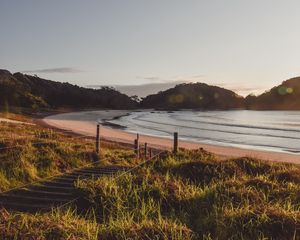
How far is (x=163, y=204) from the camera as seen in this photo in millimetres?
8773

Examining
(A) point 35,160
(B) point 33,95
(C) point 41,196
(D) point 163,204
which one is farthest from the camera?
(B) point 33,95

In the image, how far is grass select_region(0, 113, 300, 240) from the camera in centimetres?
605

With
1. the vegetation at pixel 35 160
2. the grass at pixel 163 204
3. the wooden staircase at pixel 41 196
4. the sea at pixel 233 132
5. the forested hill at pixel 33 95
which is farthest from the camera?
the forested hill at pixel 33 95

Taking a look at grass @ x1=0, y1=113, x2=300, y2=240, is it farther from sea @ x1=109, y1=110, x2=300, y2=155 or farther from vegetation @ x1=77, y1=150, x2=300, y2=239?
sea @ x1=109, y1=110, x2=300, y2=155

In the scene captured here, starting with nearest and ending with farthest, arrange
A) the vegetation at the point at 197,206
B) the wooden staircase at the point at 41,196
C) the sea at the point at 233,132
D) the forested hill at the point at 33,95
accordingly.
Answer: the vegetation at the point at 197,206, the wooden staircase at the point at 41,196, the sea at the point at 233,132, the forested hill at the point at 33,95

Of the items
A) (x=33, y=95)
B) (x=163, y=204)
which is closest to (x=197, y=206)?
(x=163, y=204)

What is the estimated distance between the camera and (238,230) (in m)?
6.62

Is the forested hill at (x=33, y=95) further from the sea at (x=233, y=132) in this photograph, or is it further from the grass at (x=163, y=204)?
the grass at (x=163, y=204)

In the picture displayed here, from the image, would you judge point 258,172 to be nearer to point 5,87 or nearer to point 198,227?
point 198,227

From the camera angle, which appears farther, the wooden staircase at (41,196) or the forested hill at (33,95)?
the forested hill at (33,95)

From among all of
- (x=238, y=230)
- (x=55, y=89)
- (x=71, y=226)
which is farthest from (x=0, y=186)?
(x=55, y=89)

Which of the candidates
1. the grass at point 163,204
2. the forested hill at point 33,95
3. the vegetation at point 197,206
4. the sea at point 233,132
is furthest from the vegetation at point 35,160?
the forested hill at point 33,95

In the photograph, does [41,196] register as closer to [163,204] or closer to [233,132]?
[163,204]

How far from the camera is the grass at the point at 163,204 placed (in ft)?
19.8
